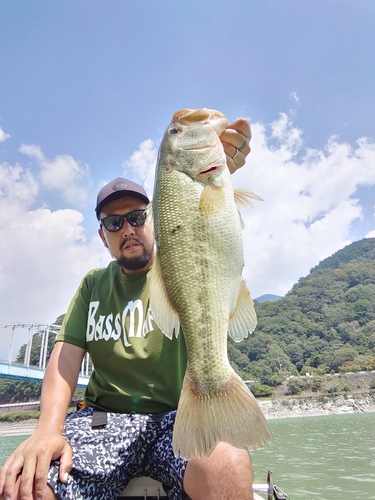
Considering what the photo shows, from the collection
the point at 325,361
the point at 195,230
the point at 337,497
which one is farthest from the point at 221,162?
the point at 325,361

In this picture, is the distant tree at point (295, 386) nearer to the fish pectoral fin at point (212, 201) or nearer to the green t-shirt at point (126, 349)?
the green t-shirt at point (126, 349)

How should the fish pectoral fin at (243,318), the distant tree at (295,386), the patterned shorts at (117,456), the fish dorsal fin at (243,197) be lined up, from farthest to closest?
the distant tree at (295,386) < the fish dorsal fin at (243,197) < the patterned shorts at (117,456) < the fish pectoral fin at (243,318)

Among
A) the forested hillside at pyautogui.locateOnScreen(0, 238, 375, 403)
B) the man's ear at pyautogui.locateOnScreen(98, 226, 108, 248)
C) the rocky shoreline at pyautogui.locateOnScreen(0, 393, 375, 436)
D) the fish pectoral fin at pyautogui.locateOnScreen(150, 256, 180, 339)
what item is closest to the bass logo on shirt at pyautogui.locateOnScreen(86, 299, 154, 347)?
the man's ear at pyautogui.locateOnScreen(98, 226, 108, 248)

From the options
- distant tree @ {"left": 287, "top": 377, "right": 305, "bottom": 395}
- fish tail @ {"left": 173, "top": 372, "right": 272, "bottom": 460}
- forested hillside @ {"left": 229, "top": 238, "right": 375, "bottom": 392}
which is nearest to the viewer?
fish tail @ {"left": 173, "top": 372, "right": 272, "bottom": 460}

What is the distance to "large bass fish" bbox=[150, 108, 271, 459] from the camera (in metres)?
1.67

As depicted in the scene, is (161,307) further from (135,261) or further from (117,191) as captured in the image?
(117,191)

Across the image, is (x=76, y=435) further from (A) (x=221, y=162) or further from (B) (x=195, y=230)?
(A) (x=221, y=162)

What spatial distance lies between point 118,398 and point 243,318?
1.25 metres

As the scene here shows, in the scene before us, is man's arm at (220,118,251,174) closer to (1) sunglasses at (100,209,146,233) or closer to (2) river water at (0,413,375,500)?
(1) sunglasses at (100,209,146,233)

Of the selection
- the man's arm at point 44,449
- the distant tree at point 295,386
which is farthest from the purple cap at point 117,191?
the distant tree at point 295,386

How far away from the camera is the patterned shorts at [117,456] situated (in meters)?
2.05

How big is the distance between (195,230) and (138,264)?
108 centimetres

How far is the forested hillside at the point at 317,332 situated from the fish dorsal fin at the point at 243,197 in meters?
65.6

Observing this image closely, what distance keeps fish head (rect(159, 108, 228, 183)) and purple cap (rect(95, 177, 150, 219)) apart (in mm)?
690
